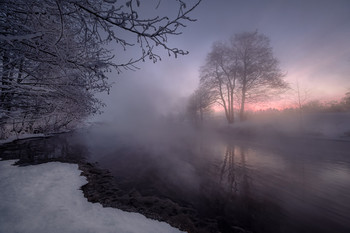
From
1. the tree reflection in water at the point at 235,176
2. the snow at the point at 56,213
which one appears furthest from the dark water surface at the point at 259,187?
the snow at the point at 56,213

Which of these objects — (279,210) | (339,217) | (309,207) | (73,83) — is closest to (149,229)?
(279,210)

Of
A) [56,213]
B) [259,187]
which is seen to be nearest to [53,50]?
[56,213]

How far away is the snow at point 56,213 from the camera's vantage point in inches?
101

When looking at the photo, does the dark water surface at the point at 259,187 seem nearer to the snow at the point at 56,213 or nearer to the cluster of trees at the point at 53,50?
the snow at the point at 56,213

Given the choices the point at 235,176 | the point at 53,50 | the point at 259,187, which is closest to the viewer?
the point at 53,50

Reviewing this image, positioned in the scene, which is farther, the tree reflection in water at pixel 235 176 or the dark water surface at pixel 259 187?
the tree reflection in water at pixel 235 176

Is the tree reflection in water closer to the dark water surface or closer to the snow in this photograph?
the dark water surface

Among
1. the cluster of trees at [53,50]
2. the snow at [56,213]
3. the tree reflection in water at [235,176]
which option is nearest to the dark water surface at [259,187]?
the tree reflection in water at [235,176]

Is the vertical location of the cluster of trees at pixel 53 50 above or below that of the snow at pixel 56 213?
above

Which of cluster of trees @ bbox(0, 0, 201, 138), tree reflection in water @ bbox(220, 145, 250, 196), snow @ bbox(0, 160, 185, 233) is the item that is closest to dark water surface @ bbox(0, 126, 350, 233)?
tree reflection in water @ bbox(220, 145, 250, 196)

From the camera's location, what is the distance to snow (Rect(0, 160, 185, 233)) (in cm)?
256

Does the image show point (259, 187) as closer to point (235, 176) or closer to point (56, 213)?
point (235, 176)

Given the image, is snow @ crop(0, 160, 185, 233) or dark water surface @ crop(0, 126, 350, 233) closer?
snow @ crop(0, 160, 185, 233)

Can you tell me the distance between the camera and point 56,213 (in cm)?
294
